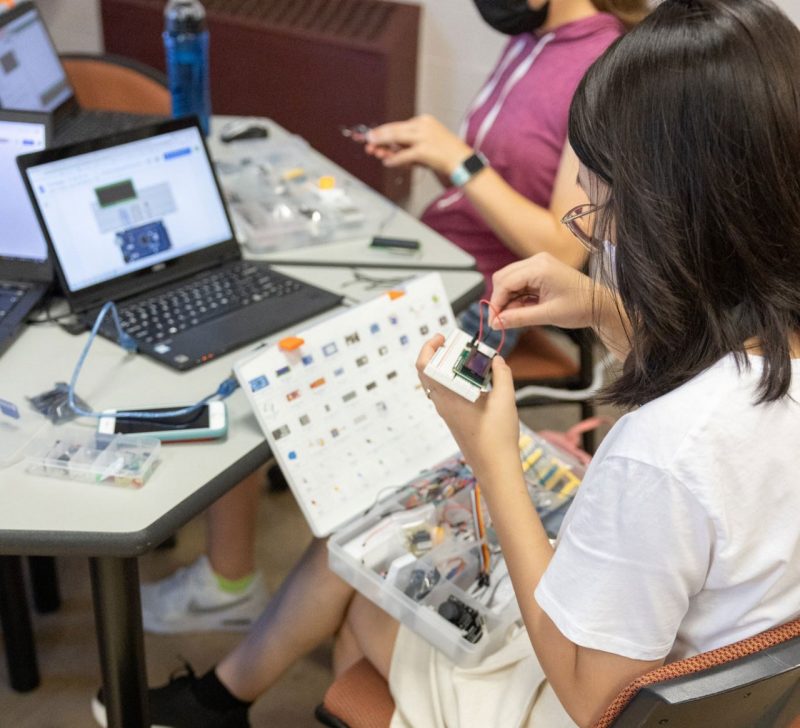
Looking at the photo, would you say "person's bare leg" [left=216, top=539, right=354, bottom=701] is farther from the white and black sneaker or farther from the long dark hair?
the long dark hair

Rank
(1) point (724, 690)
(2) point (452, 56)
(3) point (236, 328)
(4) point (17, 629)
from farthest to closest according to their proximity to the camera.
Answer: (2) point (452, 56) < (4) point (17, 629) < (3) point (236, 328) < (1) point (724, 690)

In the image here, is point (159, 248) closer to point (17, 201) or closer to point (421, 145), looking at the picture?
point (17, 201)

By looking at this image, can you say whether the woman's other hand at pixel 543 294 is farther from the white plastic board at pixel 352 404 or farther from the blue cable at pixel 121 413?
the blue cable at pixel 121 413

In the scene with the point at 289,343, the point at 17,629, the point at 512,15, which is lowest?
the point at 17,629

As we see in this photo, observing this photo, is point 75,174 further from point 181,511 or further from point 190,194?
point 181,511

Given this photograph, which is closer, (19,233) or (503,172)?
(19,233)

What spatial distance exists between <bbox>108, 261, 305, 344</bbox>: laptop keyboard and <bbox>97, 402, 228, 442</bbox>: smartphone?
195 mm

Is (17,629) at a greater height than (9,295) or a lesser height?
lesser

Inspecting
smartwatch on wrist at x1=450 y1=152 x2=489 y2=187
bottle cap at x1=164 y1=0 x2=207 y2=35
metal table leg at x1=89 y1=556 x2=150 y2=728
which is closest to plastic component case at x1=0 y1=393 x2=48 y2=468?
metal table leg at x1=89 y1=556 x2=150 y2=728

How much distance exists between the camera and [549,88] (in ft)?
5.58

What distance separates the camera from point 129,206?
1.42 meters

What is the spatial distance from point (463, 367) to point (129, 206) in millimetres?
655

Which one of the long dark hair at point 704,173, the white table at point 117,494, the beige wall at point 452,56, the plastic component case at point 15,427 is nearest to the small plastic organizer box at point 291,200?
the white table at point 117,494

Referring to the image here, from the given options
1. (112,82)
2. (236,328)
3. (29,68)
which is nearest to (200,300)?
(236,328)
